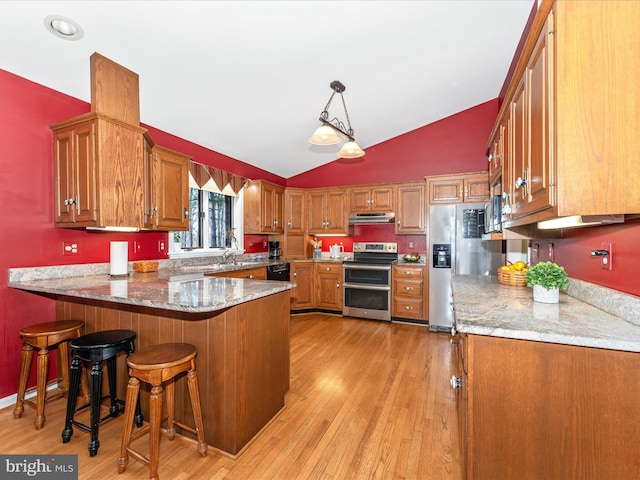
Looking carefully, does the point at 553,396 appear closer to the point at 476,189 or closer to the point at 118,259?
the point at 118,259

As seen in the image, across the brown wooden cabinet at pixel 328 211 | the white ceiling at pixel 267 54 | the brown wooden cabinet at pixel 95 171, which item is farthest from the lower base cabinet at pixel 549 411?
the brown wooden cabinet at pixel 328 211

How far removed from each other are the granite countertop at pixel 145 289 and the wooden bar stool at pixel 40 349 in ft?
0.80

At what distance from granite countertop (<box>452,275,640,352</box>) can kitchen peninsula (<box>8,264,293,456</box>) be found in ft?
3.87

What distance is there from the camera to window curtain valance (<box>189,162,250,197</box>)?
375 cm

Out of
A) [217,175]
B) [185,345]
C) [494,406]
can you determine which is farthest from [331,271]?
[494,406]

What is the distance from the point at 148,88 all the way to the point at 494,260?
4393 millimetres

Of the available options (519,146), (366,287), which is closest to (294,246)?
(366,287)

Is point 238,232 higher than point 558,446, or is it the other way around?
point 238,232

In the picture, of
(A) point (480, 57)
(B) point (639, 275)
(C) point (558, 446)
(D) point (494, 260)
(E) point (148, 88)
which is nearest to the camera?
(C) point (558, 446)

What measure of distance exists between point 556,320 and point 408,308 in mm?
3157

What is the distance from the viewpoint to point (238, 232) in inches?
185

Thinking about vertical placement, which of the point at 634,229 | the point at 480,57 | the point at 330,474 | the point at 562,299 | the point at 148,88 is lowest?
the point at 330,474

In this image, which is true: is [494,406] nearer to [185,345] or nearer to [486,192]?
[185,345]

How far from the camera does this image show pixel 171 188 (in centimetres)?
314
